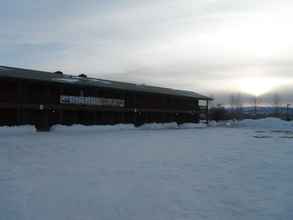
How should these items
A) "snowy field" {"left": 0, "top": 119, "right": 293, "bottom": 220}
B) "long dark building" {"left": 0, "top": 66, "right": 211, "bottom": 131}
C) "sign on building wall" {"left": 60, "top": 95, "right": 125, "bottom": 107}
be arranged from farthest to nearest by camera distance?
1. "sign on building wall" {"left": 60, "top": 95, "right": 125, "bottom": 107}
2. "long dark building" {"left": 0, "top": 66, "right": 211, "bottom": 131}
3. "snowy field" {"left": 0, "top": 119, "right": 293, "bottom": 220}

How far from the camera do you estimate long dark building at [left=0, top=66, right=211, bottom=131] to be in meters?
31.8

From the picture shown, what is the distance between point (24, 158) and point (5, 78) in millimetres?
18443

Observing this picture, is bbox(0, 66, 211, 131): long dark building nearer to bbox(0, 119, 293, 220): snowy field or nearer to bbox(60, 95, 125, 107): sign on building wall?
bbox(60, 95, 125, 107): sign on building wall

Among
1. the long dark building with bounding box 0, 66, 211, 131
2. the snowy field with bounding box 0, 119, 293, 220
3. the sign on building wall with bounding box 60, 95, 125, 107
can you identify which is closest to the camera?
the snowy field with bounding box 0, 119, 293, 220

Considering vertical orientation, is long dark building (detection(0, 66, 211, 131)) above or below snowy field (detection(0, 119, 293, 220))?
above

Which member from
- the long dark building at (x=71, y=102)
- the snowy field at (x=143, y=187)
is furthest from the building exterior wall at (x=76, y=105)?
the snowy field at (x=143, y=187)

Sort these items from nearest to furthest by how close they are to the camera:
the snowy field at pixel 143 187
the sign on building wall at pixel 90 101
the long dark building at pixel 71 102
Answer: the snowy field at pixel 143 187 → the long dark building at pixel 71 102 → the sign on building wall at pixel 90 101

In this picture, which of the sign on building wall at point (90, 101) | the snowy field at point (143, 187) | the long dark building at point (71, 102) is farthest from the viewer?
the sign on building wall at point (90, 101)

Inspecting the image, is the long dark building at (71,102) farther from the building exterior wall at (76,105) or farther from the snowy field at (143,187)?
the snowy field at (143,187)

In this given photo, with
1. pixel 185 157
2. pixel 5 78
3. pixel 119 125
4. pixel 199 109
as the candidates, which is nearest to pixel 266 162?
pixel 185 157

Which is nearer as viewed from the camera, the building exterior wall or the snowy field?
the snowy field

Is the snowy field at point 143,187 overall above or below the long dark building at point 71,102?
below

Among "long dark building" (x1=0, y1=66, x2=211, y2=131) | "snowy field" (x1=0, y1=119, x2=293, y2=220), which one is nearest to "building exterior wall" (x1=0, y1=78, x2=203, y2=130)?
"long dark building" (x1=0, y1=66, x2=211, y2=131)

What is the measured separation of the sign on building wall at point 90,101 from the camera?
35938 mm
